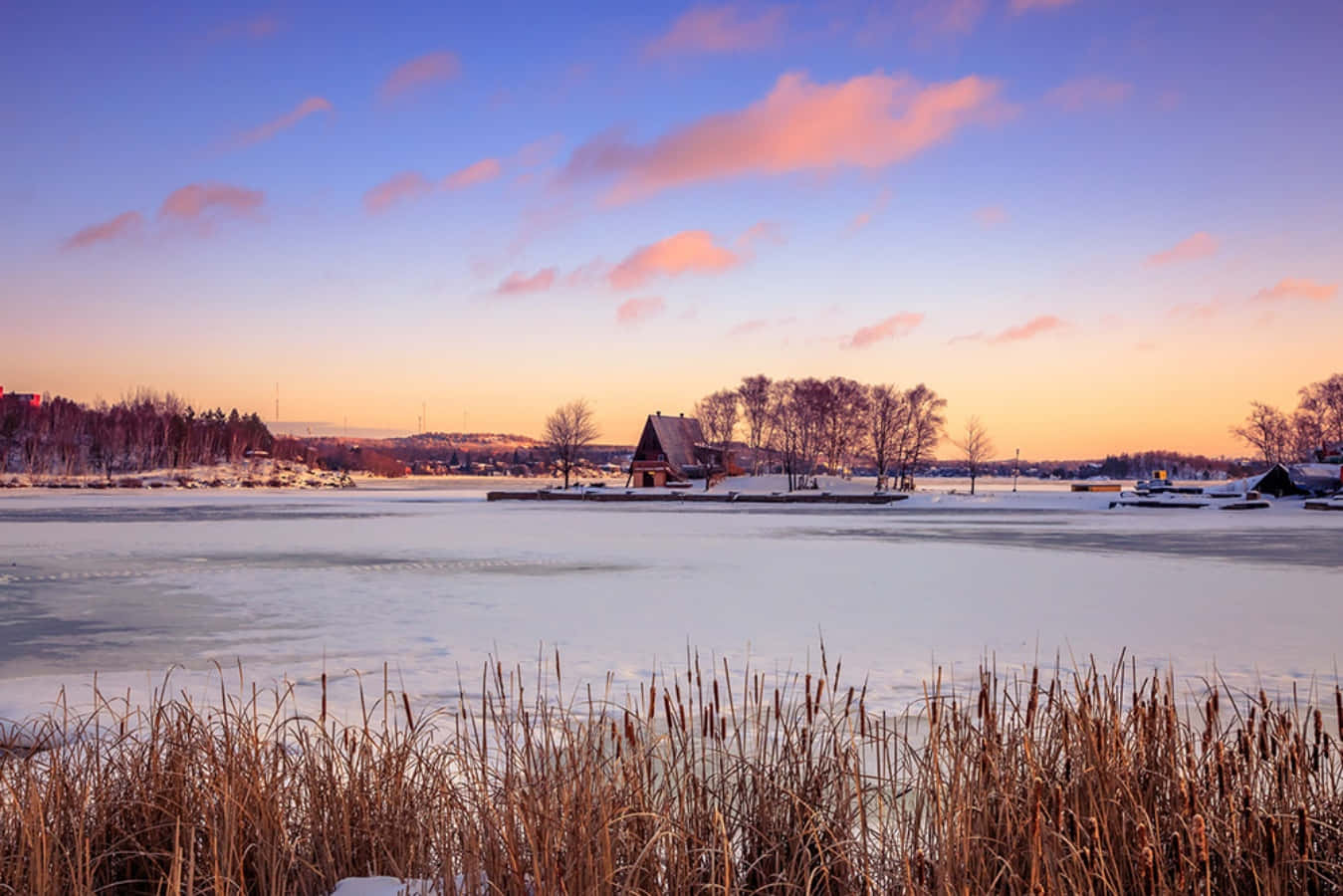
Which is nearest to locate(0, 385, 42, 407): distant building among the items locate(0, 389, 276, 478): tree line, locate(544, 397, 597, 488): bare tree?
locate(0, 389, 276, 478): tree line

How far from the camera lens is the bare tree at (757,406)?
104 metres

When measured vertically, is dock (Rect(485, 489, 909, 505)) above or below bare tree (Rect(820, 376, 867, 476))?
below

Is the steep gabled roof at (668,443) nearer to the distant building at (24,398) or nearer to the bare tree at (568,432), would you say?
the bare tree at (568,432)

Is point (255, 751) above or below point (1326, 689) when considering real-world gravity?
above

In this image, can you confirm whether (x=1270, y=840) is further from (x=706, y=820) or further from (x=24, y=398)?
(x=24, y=398)

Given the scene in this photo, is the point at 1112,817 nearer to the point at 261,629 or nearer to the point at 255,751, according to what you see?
the point at 255,751

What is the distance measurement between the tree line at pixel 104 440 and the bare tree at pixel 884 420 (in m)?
78.8

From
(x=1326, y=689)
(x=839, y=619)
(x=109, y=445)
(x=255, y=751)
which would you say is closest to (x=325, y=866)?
(x=255, y=751)

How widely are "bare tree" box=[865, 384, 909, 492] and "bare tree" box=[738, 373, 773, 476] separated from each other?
10860mm

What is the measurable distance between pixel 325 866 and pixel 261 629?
847cm

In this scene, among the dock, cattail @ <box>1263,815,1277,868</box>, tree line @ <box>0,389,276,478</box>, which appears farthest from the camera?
tree line @ <box>0,389,276,478</box>

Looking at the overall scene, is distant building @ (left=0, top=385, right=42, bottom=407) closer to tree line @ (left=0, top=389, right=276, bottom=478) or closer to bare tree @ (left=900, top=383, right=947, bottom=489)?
tree line @ (left=0, top=389, right=276, bottom=478)

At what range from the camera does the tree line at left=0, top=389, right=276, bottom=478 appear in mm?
114250

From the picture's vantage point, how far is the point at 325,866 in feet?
13.1
